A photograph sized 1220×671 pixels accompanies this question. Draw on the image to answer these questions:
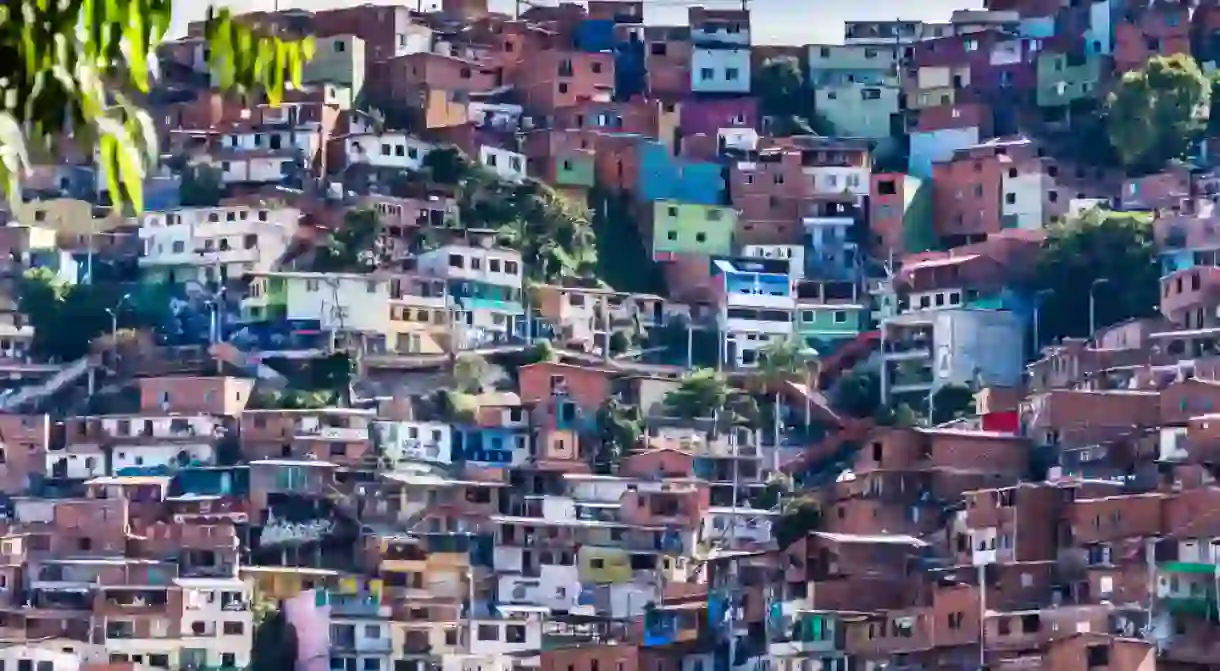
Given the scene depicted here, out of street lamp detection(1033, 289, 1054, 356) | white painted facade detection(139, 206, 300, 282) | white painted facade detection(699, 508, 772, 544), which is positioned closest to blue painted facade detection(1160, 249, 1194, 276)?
street lamp detection(1033, 289, 1054, 356)

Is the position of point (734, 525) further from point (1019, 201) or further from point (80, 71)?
point (80, 71)

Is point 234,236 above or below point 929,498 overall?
Answer: above

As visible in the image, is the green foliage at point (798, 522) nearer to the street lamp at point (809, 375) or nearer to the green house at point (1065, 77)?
the street lamp at point (809, 375)

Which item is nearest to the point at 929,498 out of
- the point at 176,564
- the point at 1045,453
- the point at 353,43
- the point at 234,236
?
the point at 1045,453

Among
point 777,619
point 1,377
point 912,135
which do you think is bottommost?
point 777,619

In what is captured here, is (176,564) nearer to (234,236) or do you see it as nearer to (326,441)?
(326,441)

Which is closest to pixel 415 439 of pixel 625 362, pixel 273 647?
pixel 625 362
